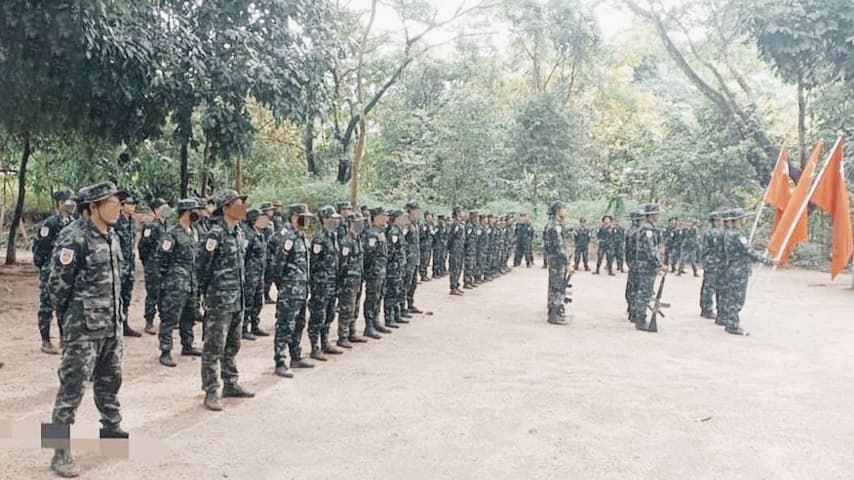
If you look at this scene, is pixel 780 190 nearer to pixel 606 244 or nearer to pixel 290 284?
pixel 606 244

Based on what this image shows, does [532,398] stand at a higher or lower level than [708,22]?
lower

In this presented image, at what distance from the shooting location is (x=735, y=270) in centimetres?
956

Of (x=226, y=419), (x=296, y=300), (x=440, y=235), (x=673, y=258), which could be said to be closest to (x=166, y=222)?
(x=296, y=300)

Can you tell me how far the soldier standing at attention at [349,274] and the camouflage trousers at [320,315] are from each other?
0.31m

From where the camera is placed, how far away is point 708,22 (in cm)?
2206

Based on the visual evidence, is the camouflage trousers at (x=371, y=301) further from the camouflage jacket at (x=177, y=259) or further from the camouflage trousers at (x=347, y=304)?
the camouflage jacket at (x=177, y=259)

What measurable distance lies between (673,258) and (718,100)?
711 centimetres

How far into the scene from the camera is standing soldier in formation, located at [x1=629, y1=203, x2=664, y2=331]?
31.7 ft

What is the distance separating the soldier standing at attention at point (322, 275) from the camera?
7.00m

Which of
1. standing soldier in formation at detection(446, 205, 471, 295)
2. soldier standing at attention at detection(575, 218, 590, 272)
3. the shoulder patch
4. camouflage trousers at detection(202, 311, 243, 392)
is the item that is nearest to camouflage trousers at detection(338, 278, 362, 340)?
camouflage trousers at detection(202, 311, 243, 392)

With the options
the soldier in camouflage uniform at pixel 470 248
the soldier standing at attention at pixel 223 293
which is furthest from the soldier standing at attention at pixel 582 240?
the soldier standing at attention at pixel 223 293

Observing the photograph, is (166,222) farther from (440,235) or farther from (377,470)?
(440,235)

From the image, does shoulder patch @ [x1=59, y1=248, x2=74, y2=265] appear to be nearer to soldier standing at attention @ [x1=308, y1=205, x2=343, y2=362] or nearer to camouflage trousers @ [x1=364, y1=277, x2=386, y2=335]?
soldier standing at attention @ [x1=308, y1=205, x2=343, y2=362]

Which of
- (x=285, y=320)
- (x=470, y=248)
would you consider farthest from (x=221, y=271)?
(x=470, y=248)
